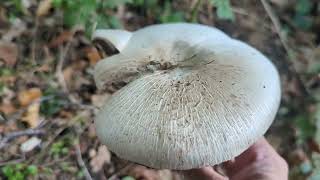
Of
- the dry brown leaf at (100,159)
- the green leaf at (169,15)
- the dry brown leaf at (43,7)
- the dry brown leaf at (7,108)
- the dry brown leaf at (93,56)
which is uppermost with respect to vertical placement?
the dry brown leaf at (43,7)


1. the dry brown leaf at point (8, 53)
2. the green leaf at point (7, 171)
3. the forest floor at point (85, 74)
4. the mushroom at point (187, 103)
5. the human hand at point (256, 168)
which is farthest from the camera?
the dry brown leaf at point (8, 53)

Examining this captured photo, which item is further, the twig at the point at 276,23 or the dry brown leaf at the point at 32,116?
the twig at the point at 276,23

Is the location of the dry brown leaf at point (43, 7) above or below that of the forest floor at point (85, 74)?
above

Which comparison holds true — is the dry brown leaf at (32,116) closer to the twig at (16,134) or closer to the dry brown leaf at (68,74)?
the twig at (16,134)

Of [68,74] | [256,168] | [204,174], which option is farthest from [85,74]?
[256,168]

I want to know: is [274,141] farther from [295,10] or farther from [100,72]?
[100,72]

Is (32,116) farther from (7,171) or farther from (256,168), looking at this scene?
(256,168)

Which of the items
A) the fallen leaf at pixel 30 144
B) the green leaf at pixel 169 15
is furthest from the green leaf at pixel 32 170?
the green leaf at pixel 169 15

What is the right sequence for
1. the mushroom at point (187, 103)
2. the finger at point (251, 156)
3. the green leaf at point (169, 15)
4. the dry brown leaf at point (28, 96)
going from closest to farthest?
1. the mushroom at point (187, 103)
2. the finger at point (251, 156)
3. the dry brown leaf at point (28, 96)
4. the green leaf at point (169, 15)
